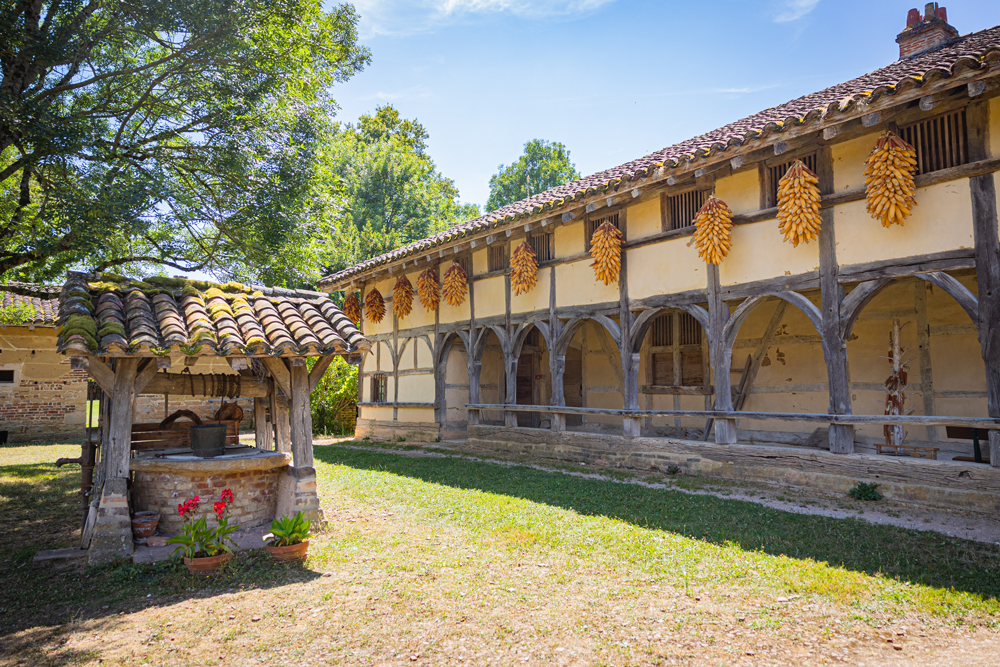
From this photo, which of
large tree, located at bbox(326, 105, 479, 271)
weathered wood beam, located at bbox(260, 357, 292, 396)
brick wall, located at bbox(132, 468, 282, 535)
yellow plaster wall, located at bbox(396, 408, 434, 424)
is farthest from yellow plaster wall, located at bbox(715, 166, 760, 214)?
large tree, located at bbox(326, 105, 479, 271)

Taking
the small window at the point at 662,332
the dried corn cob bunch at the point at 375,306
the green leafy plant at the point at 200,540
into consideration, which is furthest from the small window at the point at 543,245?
the green leafy plant at the point at 200,540

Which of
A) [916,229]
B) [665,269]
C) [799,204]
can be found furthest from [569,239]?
[916,229]

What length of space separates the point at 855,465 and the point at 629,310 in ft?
13.7

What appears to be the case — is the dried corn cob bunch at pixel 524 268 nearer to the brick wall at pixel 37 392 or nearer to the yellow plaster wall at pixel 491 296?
the yellow plaster wall at pixel 491 296

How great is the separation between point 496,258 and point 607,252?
3766 mm

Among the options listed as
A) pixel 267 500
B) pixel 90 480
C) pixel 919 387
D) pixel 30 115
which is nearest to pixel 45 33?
pixel 30 115

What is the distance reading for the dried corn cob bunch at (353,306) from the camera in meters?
17.2

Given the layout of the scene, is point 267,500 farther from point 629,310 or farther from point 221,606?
point 629,310

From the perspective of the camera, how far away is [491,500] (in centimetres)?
758

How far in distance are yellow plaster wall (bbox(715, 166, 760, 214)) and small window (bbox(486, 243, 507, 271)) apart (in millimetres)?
5212

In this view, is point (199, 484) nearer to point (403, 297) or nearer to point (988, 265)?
point (988, 265)

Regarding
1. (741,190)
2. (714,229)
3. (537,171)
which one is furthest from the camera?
(537,171)

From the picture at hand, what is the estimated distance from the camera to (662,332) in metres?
12.3

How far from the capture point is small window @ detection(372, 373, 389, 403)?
1651 cm
